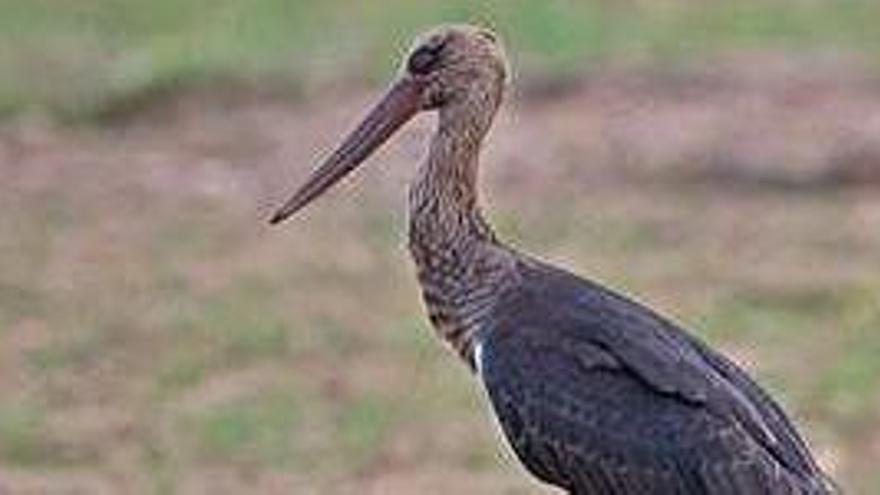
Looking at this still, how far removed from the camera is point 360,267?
14.7m

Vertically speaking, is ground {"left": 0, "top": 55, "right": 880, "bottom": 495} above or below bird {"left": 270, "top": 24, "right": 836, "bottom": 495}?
above

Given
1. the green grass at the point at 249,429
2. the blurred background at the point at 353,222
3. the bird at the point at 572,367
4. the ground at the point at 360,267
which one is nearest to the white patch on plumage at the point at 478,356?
the bird at the point at 572,367

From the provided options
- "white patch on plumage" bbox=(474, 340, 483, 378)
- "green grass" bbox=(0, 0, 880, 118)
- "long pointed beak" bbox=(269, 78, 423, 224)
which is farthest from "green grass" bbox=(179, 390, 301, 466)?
"green grass" bbox=(0, 0, 880, 118)

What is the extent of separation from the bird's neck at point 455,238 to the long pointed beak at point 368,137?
10 centimetres

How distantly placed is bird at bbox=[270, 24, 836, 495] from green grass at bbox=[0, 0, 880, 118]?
784cm

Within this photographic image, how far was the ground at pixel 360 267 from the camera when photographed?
12.2m

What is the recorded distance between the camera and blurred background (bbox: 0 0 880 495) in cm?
1230

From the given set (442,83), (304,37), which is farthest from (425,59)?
(304,37)

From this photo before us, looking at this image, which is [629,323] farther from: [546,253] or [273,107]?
[273,107]

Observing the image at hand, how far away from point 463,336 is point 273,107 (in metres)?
8.08

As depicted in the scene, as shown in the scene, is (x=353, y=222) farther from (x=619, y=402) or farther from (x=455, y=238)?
(x=619, y=402)

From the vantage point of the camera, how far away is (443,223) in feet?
31.6

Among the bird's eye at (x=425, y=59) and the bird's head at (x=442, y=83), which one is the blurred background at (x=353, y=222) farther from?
the bird's eye at (x=425, y=59)

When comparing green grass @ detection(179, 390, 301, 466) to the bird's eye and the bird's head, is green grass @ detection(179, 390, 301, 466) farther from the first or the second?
the bird's eye
